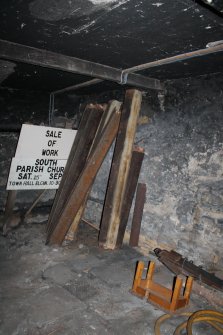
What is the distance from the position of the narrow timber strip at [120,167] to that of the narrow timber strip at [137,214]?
27 centimetres

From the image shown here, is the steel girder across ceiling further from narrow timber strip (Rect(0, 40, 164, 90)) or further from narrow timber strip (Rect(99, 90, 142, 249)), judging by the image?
narrow timber strip (Rect(99, 90, 142, 249))

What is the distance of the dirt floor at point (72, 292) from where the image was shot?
2320 millimetres

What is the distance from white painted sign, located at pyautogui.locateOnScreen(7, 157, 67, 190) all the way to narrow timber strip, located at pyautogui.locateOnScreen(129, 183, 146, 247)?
56.7 inches

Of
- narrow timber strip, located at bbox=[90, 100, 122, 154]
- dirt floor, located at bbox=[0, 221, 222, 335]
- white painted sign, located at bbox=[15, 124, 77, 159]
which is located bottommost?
dirt floor, located at bbox=[0, 221, 222, 335]

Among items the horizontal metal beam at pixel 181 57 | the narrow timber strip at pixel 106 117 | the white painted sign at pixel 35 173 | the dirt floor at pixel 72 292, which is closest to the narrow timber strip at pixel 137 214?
the dirt floor at pixel 72 292

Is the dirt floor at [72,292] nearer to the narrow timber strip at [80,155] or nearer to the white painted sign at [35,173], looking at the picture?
the narrow timber strip at [80,155]

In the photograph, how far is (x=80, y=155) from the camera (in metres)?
4.25

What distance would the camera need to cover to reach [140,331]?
231 cm

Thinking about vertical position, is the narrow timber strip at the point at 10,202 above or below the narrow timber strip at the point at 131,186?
below

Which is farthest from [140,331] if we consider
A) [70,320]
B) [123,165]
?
[123,165]

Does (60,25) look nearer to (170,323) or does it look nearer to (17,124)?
(170,323)

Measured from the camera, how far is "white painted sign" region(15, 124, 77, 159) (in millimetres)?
4098

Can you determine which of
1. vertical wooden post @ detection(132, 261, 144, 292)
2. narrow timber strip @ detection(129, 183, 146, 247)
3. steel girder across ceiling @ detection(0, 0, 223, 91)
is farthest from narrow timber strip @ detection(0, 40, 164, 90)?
vertical wooden post @ detection(132, 261, 144, 292)

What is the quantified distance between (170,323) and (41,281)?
1469mm
